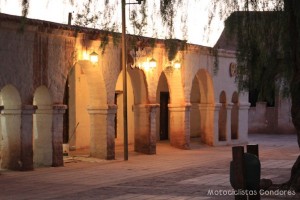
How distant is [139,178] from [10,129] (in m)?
3.81

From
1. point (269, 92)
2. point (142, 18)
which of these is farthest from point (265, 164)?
point (142, 18)

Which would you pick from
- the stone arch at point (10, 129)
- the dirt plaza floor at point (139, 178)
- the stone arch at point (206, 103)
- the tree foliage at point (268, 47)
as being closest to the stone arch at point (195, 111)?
the stone arch at point (206, 103)

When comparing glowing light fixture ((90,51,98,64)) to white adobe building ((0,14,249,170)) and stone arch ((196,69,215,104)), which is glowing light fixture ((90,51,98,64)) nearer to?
white adobe building ((0,14,249,170))

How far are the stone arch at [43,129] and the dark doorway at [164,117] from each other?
32.7 ft

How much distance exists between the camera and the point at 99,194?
11.7 m

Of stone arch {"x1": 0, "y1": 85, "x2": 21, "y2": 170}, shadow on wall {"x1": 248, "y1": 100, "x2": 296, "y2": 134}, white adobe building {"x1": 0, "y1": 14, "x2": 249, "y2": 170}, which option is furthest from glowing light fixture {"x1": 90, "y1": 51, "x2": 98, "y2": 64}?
shadow on wall {"x1": 248, "y1": 100, "x2": 296, "y2": 134}

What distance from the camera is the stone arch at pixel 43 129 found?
16.7m

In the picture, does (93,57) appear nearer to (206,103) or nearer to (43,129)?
(43,129)

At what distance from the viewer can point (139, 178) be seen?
14.4 metres

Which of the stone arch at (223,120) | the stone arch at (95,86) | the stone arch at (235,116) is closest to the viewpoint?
the stone arch at (95,86)

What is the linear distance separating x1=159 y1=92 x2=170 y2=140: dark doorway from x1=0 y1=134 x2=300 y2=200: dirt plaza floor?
17.0ft

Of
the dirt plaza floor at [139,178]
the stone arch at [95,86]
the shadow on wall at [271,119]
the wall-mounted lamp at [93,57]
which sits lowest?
the dirt plaza floor at [139,178]

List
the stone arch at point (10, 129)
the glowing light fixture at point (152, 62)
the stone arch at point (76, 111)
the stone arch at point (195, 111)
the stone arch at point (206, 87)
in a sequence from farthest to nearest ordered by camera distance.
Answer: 1. the stone arch at point (195, 111)
2. the stone arch at point (206, 87)
3. the stone arch at point (76, 111)
4. the glowing light fixture at point (152, 62)
5. the stone arch at point (10, 129)

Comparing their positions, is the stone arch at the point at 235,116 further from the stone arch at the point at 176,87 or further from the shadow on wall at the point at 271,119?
the shadow on wall at the point at 271,119
